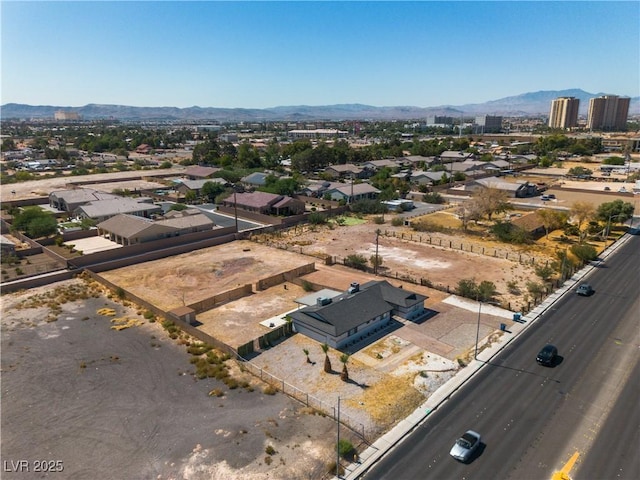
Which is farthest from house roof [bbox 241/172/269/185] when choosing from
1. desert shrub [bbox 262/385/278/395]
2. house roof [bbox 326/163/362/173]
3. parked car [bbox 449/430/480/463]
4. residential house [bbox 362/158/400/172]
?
parked car [bbox 449/430/480/463]

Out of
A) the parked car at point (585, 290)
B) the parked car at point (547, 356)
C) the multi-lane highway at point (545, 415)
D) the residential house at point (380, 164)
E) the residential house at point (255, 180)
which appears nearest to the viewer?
the multi-lane highway at point (545, 415)

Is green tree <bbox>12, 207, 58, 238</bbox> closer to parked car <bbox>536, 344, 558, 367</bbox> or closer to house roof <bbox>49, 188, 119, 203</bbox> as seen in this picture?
house roof <bbox>49, 188, 119, 203</bbox>

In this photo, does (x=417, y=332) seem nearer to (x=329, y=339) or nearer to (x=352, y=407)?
(x=329, y=339)

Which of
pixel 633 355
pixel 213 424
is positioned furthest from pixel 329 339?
pixel 633 355

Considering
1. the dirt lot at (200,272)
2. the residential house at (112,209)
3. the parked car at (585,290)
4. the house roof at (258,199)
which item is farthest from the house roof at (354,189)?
the parked car at (585,290)

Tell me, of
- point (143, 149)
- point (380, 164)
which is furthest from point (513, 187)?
point (143, 149)

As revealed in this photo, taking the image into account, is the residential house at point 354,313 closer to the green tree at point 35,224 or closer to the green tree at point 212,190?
the green tree at point 35,224

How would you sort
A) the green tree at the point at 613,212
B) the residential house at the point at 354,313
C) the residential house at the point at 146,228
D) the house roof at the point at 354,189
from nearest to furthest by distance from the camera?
1. the residential house at the point at 354,313
2. the residential house at the point at 146,228
3. the green tree at the point at 613,212
4. the house roof at the point at 354,189

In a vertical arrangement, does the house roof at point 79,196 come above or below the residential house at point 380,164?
below
